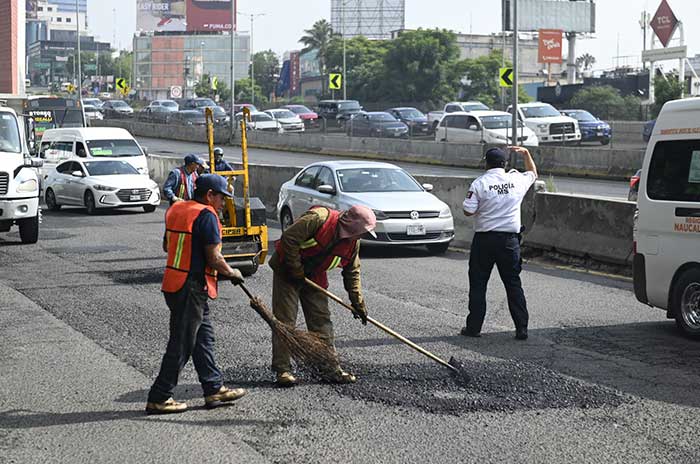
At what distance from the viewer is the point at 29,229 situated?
61.4ft

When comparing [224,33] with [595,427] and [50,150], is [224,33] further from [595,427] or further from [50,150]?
[595,427]

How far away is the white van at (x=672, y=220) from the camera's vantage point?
1011cm

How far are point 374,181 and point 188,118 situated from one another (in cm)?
4559

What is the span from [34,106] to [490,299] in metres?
31.2

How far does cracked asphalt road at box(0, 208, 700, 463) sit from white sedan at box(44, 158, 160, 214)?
1021 centimetres

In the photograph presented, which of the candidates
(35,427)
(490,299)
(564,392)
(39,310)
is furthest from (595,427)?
(39,310)

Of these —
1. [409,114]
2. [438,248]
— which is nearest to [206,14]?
[409,114]

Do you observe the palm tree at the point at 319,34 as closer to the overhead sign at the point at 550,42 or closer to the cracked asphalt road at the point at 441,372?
the overhead sign at the point at 550,42

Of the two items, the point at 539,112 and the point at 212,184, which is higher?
the point at 539,112

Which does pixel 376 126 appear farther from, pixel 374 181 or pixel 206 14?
pixel 206 14

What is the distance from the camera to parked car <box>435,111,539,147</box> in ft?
132

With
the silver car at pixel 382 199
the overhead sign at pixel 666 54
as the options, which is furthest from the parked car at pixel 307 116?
the silver car at pixel 382 199

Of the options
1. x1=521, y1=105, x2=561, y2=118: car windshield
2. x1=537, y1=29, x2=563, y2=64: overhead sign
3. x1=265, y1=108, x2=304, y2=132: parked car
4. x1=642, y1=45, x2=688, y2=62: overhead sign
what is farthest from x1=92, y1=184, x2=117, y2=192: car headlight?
x1=537, y1=29, x2=563, y2=64: overhead sign

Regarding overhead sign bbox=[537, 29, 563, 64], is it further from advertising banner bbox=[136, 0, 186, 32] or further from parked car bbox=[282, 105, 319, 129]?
advertising banner bbox=[136, 0, 186, 32]
